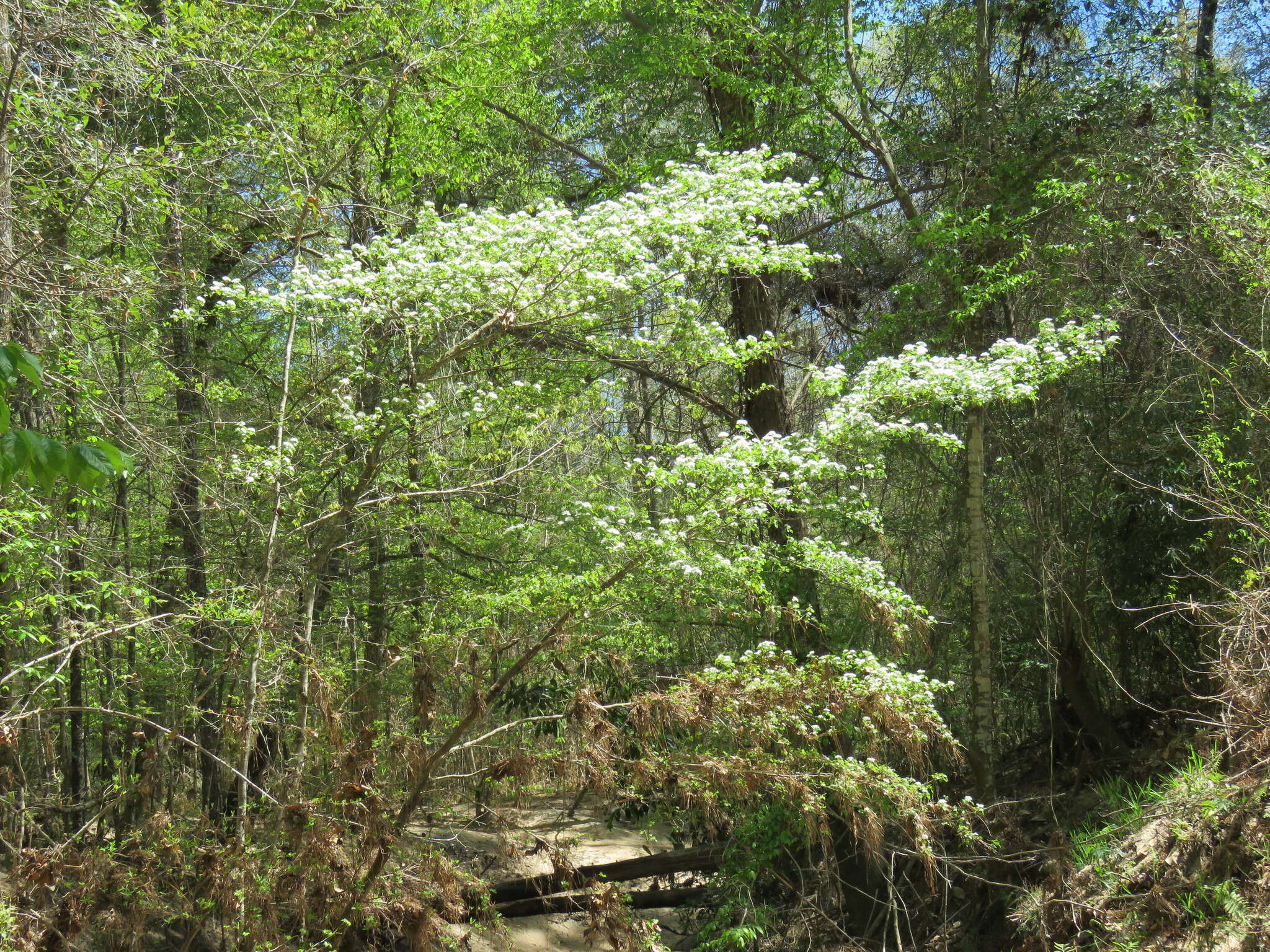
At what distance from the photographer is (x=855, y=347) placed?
9477 mm

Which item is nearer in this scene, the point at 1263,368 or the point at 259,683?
the point at 259,683

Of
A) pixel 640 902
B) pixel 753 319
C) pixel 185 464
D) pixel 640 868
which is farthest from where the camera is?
pixel 753 319

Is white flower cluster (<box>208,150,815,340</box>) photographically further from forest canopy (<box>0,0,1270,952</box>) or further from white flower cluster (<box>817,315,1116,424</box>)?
white flower cluster (<box>817,315,1116,424</box>)

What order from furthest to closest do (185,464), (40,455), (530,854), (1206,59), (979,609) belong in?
(1206,59) < (979,609) < (530,854) < (185,464) < (40,455)

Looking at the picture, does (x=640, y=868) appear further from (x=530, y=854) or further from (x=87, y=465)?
(x=87, y=465)

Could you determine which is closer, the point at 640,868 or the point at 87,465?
the point at 87,465

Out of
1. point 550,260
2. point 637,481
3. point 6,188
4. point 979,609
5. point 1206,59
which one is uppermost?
point 1206,59

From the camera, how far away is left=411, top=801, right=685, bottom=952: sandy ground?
303 inches

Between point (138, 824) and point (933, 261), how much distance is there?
26.8ft

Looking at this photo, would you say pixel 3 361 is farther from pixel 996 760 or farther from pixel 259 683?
pixel 996 760

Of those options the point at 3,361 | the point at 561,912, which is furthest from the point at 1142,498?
the point at 3,361

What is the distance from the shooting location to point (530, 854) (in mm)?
7355

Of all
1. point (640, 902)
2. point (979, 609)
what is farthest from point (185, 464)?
point (979, 609)

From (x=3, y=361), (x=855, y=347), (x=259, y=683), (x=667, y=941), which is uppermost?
(x=855, y=347)
